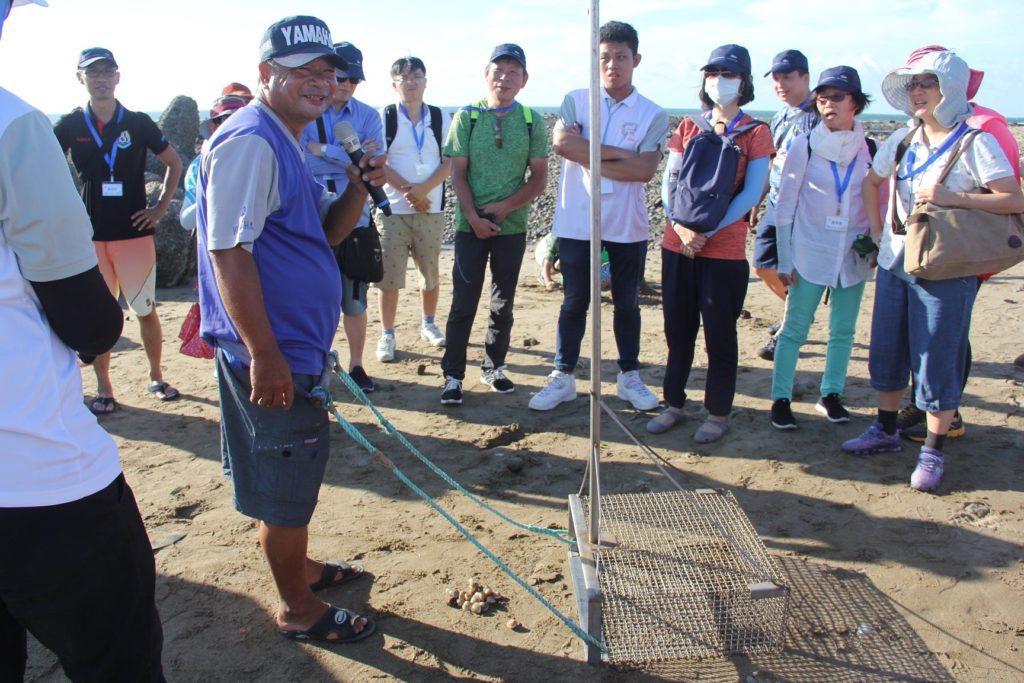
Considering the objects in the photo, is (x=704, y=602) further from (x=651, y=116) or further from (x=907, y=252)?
(x=651, y=116)

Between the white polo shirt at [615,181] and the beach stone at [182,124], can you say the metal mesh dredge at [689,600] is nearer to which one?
the white polo shirt at [615,181]

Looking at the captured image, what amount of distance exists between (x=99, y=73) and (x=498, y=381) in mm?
3472

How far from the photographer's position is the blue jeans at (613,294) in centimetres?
533

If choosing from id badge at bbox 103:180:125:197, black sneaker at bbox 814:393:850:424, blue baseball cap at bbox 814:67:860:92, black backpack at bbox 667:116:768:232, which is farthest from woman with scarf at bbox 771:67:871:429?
id badge at bbox 103:180:125:197

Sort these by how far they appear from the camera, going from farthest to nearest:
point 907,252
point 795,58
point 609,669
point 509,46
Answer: point 795,58 < point 509,46 < point 907,252 < point 609,669

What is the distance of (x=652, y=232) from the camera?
1301 centimetres

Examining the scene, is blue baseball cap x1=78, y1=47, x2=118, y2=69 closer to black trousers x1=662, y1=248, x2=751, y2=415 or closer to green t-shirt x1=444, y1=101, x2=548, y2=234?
green t-shirt x1=444, y1=101, x2=548, y2=234

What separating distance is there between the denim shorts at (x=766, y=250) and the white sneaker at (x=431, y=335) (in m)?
2.79

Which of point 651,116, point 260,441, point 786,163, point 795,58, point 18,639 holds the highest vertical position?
point 795,58

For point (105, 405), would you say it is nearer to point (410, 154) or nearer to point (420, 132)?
point (410, 154)

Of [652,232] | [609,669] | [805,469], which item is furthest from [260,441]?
[652,232]

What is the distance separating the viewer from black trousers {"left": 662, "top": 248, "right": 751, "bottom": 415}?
15.8 ft

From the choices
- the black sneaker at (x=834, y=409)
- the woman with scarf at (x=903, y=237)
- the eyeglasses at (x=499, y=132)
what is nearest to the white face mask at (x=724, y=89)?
the woman with scarf at (x=903, y=237)

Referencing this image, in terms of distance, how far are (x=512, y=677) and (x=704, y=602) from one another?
82 centimetres
